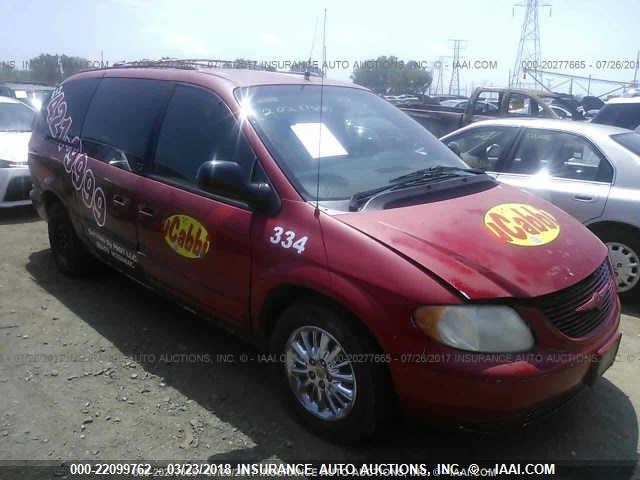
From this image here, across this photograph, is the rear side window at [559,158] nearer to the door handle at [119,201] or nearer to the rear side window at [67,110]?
the door handle at [119,201]

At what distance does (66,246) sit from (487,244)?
12.2 feet

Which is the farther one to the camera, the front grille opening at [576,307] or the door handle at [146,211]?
the door handle at [146,211]

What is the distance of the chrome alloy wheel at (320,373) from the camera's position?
252cm

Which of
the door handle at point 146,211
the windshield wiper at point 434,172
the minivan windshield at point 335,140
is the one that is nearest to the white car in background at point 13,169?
the door handle at point 146,211

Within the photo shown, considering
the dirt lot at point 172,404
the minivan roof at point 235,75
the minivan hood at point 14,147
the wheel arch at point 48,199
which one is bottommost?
the dirt lot at point 172,404

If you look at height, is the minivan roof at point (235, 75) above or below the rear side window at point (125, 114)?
above

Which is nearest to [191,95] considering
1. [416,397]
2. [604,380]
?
[416,397]

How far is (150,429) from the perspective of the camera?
2.79m

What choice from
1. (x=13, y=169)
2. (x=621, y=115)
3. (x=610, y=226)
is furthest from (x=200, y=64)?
(x=621, y=115)

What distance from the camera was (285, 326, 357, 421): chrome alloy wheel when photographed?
2520 mm

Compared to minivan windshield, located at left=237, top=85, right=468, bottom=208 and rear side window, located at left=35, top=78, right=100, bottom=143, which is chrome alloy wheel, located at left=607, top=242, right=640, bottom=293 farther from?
rear side window, located at left=35, top=78, right=100, bottom=143

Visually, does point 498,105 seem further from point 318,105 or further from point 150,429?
point 150,429

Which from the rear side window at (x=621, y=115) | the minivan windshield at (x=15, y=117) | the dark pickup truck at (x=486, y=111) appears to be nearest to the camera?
the rear side window at (x=621, y=115)

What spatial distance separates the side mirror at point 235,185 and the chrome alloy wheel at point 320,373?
26.3 inches
